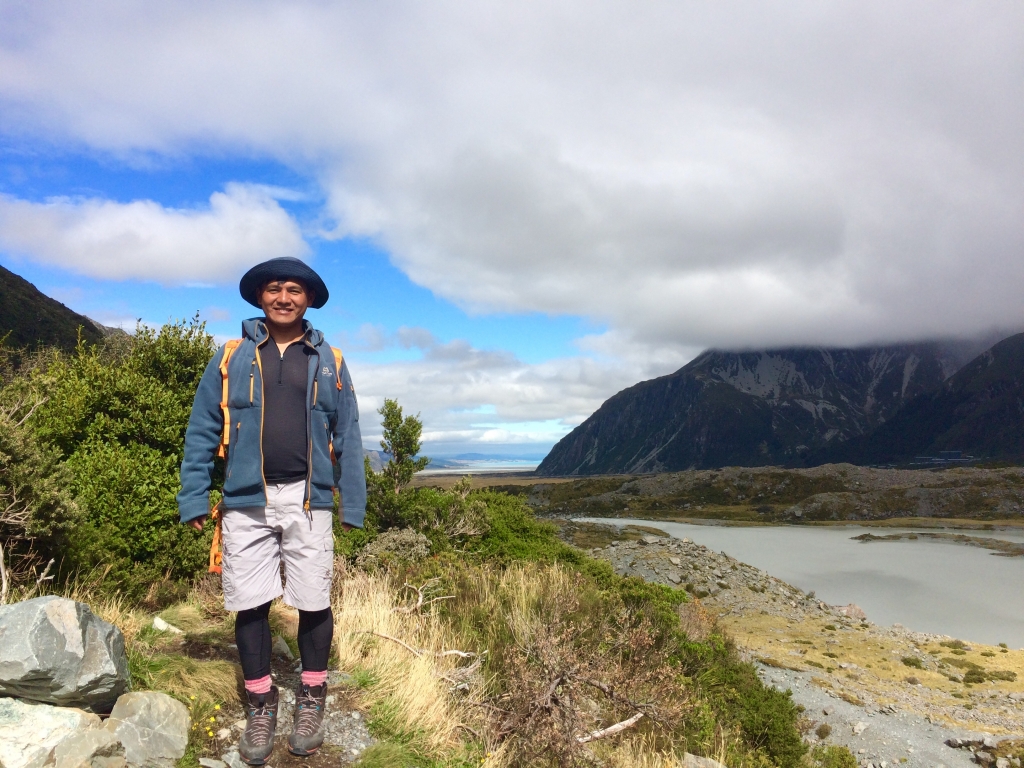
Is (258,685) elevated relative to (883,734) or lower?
elevated

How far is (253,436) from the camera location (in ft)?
10.8

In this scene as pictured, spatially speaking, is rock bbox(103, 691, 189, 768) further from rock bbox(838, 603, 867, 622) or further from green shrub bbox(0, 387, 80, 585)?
Result: rock bbox(838, 603, 867, 622)

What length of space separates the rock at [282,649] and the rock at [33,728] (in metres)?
1.77

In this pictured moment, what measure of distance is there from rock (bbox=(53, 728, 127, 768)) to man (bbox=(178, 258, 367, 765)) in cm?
59

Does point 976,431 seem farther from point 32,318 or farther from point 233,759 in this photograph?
point 233,759

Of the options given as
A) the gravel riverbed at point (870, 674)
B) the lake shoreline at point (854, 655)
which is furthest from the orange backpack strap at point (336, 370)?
the lake shoreline at point (854, 655)

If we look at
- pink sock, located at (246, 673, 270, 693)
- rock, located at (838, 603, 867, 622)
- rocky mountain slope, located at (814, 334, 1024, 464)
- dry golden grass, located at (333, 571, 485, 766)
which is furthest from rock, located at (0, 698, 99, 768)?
rocky mountain slope, located at (814, 334, 1024, 464)

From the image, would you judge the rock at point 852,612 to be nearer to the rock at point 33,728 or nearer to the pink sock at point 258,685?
the pink sock at point 258,685

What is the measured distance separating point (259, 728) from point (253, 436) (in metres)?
1.61

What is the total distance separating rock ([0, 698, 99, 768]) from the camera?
268 centimetres

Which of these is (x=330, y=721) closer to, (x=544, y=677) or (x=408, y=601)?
(x=544, y=677)

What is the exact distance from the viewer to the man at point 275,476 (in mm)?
3248

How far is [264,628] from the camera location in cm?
342

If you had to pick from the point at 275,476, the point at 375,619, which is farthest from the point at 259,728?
the point at 375,619
